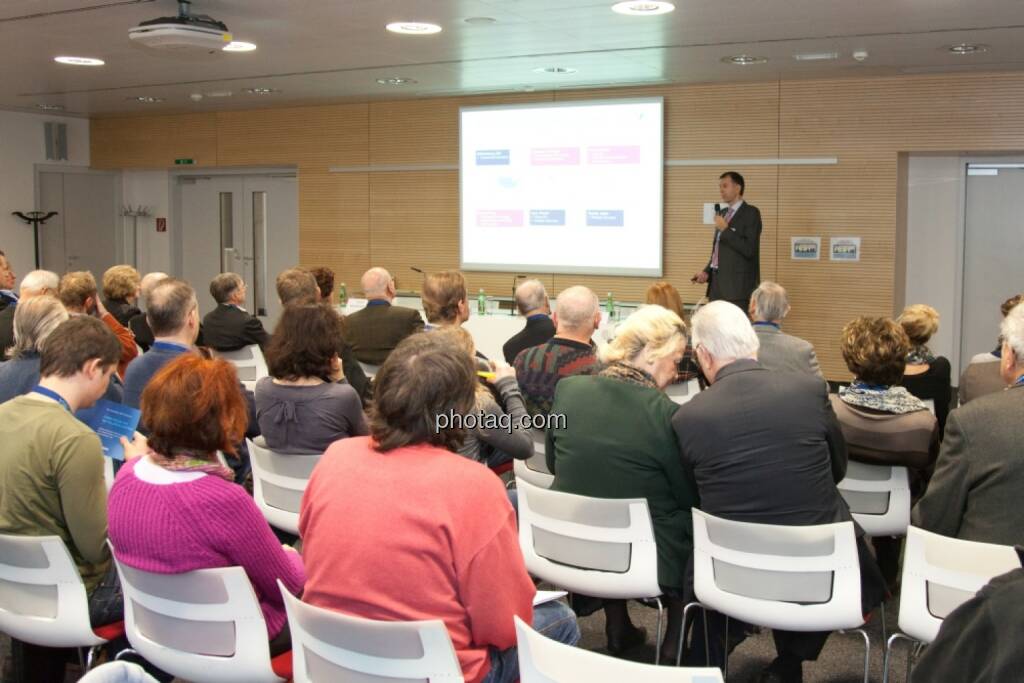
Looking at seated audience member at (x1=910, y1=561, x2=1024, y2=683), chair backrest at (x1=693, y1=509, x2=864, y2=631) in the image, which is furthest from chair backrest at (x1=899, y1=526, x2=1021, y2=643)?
seated audience member at (x1=910, y1=561, x2=1024, y2=683)

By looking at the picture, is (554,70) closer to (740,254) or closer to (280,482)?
(740,254)

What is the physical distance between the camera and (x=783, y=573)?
3012 millimetres

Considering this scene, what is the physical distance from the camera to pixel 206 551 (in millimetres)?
2592

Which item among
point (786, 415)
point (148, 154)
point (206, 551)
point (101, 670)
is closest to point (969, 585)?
point (786, 415)

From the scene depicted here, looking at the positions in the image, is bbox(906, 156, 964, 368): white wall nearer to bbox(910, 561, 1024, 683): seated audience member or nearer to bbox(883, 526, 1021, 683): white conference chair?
bbox(883, 526, 1021, 683): white conference chair

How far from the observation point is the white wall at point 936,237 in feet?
30.1

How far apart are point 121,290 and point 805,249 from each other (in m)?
5.82

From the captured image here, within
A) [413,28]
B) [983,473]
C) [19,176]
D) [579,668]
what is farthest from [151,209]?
[579,668]

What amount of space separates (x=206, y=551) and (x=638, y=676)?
4.10 feet

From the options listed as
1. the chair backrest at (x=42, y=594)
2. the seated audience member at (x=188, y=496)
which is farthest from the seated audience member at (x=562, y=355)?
the chair backrest at (x=42, y=594)

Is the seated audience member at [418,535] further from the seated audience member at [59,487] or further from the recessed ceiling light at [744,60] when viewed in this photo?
the recessed ceiling light at [744,60]

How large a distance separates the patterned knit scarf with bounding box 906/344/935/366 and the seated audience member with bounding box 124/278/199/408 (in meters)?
3.25

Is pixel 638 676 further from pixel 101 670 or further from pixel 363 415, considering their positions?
pixel 363 415

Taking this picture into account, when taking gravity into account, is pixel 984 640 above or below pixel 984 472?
above
